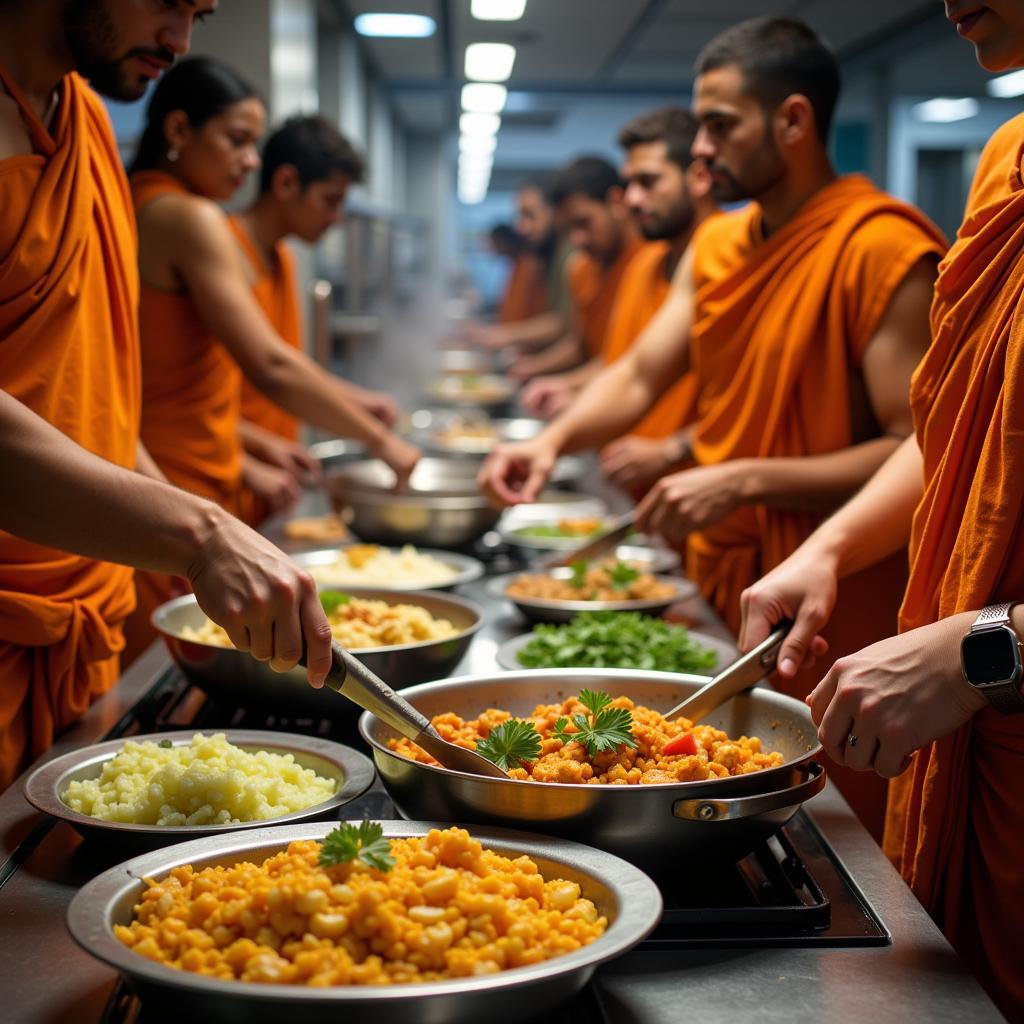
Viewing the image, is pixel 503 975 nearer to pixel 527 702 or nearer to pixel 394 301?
pixel 527 702

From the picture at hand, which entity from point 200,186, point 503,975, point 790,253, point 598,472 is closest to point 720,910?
point 503,975

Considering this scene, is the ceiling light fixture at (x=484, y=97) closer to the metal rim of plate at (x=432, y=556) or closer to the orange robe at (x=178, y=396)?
the orange robe at (x=178, y=396)

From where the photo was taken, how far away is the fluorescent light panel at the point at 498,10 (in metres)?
7.95

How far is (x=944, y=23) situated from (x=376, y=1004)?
8.66 m

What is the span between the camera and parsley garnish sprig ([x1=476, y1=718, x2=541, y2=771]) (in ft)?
4.36

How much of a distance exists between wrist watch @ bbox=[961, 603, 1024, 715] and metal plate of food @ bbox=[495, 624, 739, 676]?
0.64m

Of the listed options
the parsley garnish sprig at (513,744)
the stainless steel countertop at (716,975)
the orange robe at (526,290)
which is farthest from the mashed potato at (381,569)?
the orange robe at (526,290)

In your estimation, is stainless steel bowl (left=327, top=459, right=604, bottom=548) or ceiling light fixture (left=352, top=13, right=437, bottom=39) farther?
ceiling light fixture (left=352, top=13, right=437, bottom=39)

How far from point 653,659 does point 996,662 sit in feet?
2.46

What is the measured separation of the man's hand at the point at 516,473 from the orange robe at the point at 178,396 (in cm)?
83

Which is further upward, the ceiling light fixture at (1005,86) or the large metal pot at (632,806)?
the ceiling light fixture at (1005,86)

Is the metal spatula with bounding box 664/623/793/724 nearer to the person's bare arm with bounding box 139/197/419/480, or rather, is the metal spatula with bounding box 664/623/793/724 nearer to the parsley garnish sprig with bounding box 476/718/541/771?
the parsley garnish sprig with bounding box 476/718/541/771

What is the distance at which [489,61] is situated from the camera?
33.6 feet

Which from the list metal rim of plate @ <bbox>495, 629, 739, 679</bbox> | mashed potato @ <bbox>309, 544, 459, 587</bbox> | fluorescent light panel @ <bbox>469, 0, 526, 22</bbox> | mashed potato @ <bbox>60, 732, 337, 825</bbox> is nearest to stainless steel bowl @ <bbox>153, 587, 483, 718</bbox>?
metal rim of plate @ <bbox>495, 629, 739, 679</bbox>
